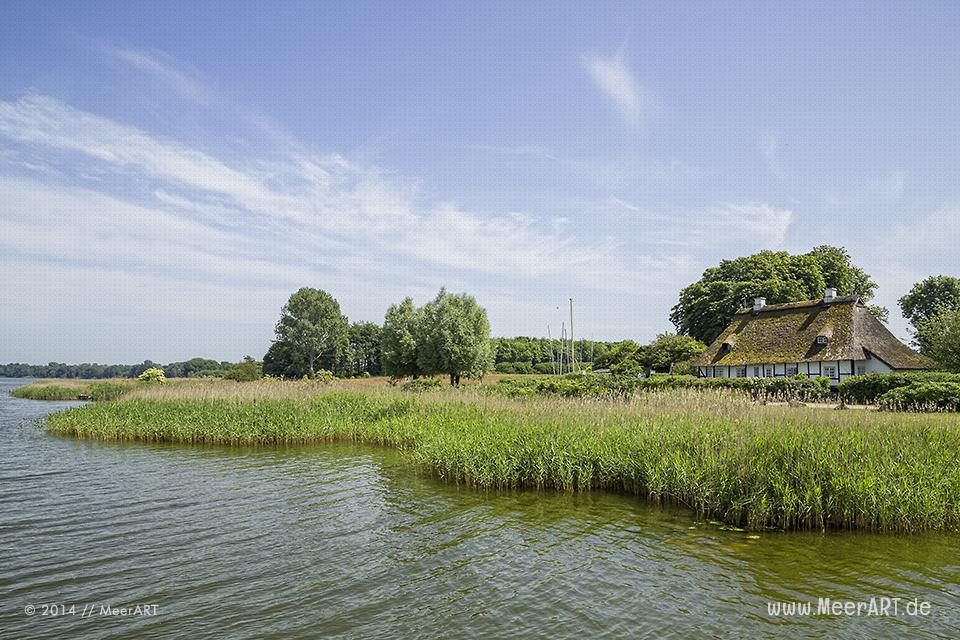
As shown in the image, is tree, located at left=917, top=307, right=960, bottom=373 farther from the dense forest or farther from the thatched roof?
the dense forest

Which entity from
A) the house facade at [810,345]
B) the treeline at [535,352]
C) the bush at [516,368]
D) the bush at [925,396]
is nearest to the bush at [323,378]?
the bush at [925,396]

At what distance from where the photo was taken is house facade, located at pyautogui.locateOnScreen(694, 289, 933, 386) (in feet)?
111

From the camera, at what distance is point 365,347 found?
279 feet

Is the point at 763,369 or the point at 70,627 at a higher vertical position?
the point at 763,369

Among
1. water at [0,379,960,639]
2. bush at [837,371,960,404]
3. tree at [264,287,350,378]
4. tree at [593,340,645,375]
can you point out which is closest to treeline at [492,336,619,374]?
tree at [264,287,350,378]

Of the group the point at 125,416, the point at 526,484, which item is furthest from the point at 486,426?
the point at 125,416

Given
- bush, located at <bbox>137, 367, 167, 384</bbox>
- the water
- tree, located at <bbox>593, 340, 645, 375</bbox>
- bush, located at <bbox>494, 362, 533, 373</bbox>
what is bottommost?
the water

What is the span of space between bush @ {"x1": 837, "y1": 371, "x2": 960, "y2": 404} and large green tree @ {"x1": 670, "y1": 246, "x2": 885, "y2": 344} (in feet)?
88.7

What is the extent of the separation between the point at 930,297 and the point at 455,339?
44468 millimetres

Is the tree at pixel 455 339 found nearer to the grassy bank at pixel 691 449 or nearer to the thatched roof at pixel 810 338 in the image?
the thatched roof at pixel 810 338

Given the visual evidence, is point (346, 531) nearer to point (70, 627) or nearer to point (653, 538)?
point (70, 627)

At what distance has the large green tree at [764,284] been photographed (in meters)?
47.8

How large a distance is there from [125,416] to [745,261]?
48232 millimetres

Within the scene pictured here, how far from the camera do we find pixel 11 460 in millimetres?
14648
